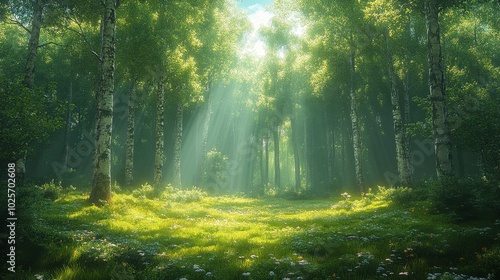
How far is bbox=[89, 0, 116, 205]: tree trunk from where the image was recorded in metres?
14.9

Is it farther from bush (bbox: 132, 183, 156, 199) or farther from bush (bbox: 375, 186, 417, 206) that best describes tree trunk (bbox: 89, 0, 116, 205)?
bush (bbox: 375, 186, 417, 206)

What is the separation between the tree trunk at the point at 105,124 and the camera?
14945 millimetres

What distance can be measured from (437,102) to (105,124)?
57.9 feet

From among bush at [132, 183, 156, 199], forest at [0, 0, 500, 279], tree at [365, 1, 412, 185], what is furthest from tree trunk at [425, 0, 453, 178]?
bush at [132, 183, 156, 199]

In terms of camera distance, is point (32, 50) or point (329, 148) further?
point (329, 148)

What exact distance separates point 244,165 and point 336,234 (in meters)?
64.6

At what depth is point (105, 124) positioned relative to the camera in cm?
1555

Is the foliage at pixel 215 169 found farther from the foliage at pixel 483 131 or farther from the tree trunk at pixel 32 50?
the foliage at pixel 483 131

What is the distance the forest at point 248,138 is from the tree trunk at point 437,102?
7 cm

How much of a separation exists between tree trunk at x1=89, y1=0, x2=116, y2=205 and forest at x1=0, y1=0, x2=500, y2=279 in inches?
2.8

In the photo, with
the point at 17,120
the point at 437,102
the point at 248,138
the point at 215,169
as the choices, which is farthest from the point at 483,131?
the point at 248,138

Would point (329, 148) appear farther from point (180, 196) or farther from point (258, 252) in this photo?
point (258, 252)
